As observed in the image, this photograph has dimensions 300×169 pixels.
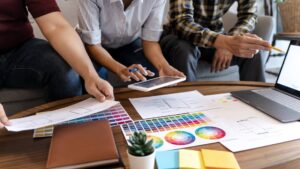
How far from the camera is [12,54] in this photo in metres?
1.12

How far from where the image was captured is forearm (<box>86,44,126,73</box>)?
1105 millimetres

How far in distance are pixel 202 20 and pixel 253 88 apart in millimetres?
608

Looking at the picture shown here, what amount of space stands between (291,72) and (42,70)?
0.82 m

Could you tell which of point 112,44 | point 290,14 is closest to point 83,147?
point 112,44

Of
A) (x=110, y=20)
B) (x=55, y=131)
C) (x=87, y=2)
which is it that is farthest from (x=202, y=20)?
(x=55, y=131)

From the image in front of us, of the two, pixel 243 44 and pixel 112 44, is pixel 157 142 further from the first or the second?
pixel 112 44

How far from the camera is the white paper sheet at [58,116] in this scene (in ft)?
2.13

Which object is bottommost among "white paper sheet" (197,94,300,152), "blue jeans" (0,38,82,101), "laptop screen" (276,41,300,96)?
"blue jeans" (0,38,82,101)

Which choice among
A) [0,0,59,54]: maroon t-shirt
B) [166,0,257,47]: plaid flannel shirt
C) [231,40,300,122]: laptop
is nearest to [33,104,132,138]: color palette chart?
[231,40,300,122]: laptop

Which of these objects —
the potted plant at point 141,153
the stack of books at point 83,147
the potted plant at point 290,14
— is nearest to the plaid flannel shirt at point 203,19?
the stack of books at point 83,147

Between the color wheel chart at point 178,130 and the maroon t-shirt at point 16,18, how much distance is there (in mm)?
595

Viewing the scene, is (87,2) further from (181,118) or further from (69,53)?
(181,118)

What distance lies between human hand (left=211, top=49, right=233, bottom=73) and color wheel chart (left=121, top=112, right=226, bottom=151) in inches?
23.6

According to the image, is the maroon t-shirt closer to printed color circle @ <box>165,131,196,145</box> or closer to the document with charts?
the document with charts
